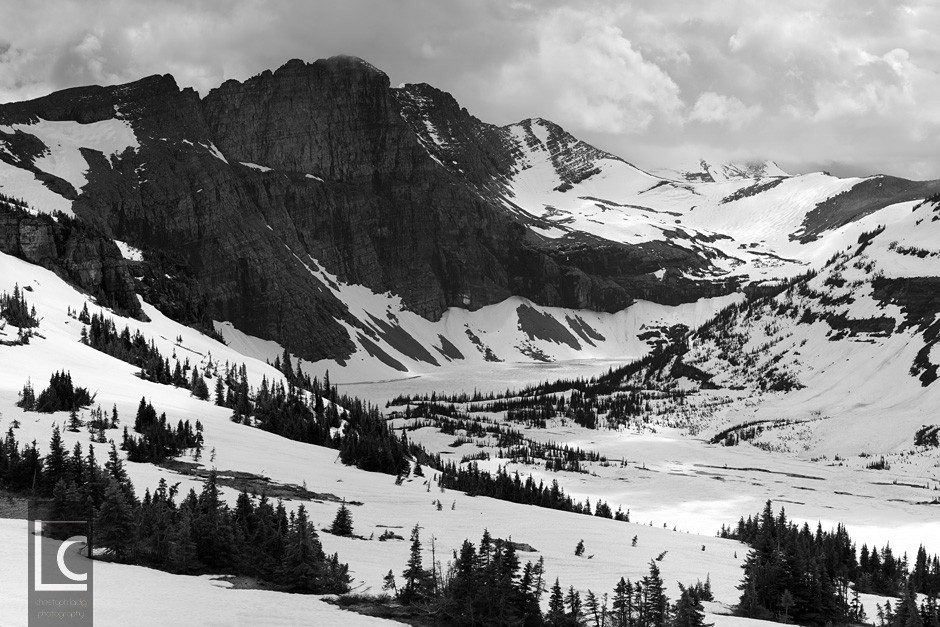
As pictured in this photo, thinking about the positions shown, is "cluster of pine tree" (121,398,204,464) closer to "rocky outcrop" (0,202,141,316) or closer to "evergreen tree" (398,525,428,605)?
"evergreen tree" (398,525,428,605)

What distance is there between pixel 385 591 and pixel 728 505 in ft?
328

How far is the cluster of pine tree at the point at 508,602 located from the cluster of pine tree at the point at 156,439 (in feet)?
112

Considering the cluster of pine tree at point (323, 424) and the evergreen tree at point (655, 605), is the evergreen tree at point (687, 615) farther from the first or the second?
the cluster of pine tree at point (323, 424)

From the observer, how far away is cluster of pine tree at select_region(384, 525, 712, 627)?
49.9 m

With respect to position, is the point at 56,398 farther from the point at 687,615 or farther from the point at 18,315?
the point at 687,615

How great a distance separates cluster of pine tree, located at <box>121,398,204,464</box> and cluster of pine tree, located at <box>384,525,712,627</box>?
34.1 m

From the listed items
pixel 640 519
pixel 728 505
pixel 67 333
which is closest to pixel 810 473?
pixel 728 505

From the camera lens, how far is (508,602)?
50.4 meters

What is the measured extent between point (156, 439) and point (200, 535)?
103ft

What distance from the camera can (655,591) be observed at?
52.2m

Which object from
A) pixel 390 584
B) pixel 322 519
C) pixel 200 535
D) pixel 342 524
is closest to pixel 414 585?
pixel 390 584

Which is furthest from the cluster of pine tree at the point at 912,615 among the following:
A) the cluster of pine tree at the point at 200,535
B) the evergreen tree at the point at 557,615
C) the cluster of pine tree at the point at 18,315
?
the cluster of pine tree at the point at 18,315

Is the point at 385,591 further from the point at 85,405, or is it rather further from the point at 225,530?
the point at 85,405

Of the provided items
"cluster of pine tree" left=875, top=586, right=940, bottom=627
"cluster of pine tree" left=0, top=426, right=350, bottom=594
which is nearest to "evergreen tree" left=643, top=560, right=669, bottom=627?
"cluster of pine tree" left=875, top=586, right=940, bottom=627
